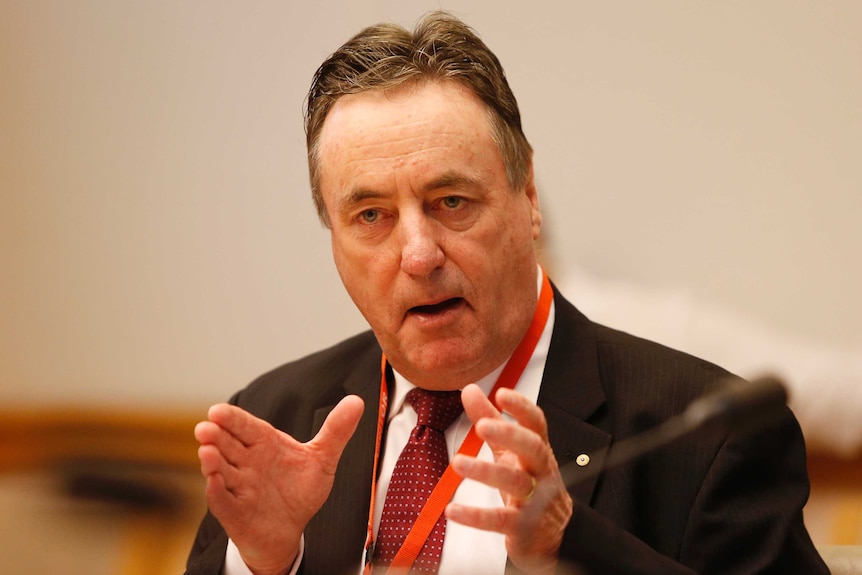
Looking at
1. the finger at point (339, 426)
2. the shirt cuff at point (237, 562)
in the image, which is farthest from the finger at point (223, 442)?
the shirt cuff at point (237, 562)

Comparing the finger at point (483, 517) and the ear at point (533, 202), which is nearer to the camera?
the finger at point (483, 517)

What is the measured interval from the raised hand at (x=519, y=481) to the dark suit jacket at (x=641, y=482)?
0.13 ft

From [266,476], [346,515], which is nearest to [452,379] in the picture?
[346,515]

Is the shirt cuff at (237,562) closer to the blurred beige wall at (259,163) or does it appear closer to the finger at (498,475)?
the blurred beige wall at (259,163)

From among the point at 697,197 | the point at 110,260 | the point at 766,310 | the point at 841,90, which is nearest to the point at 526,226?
the point at 697,197

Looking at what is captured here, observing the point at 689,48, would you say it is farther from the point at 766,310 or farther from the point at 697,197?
the point at 766,310

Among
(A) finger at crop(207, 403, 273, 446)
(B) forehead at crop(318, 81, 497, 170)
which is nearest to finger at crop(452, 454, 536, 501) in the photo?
(A) finger at crop(207, 403, 273, 446)

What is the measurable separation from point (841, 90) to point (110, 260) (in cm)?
115

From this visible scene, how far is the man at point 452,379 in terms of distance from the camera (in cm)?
→ 175

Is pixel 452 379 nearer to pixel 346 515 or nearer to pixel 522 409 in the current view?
A: pixel 346 515

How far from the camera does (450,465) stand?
1922 mm


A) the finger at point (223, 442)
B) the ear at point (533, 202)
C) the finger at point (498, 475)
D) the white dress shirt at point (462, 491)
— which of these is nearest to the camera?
the finger at point (498, 475)

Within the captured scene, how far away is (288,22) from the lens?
5.78ft

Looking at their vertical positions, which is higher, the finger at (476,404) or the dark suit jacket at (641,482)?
the finger at (476,404)
